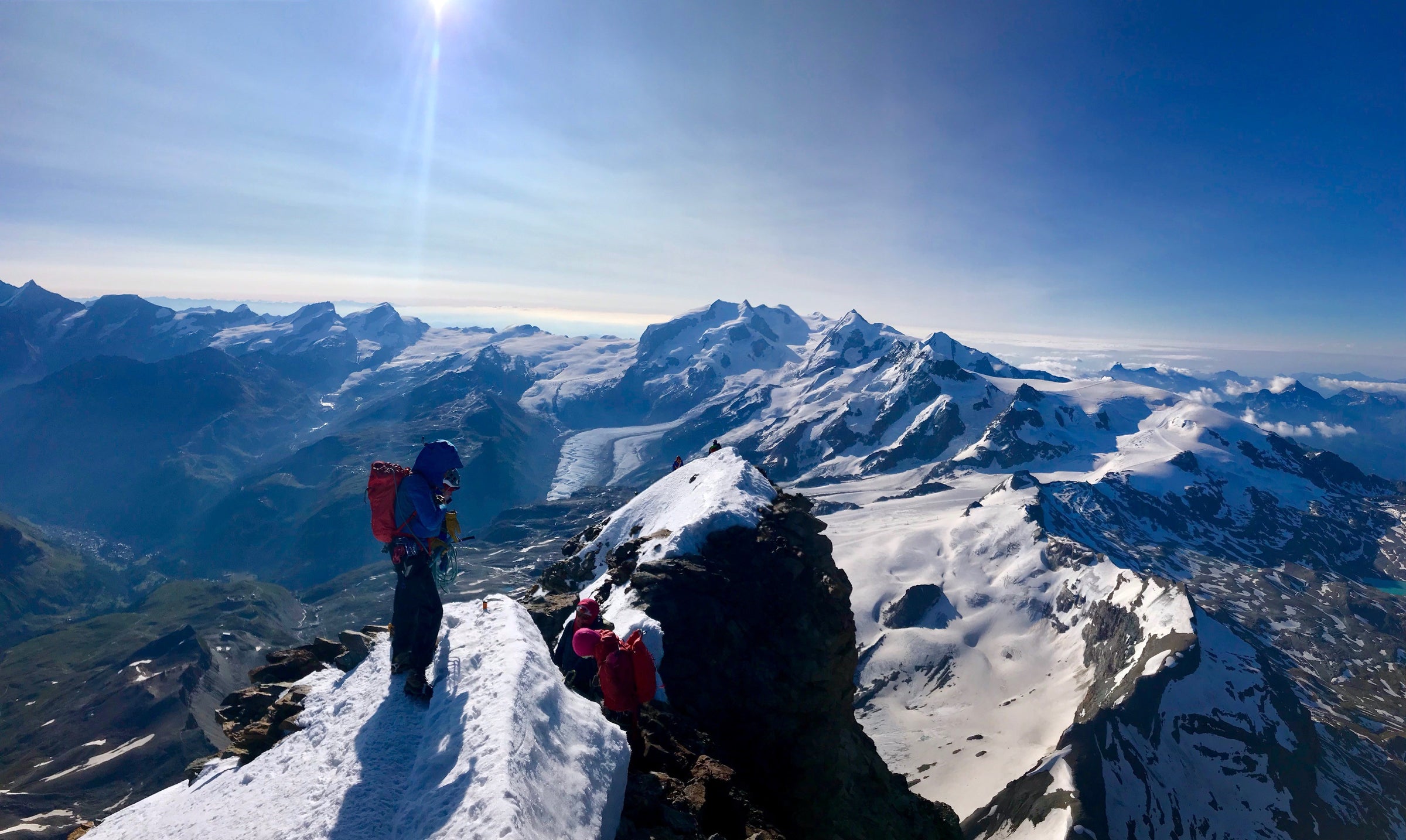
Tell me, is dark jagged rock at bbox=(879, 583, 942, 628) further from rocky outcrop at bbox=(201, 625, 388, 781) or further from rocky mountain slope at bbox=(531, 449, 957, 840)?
rocky outcrop at bbox=(201, 625, 388, 781)

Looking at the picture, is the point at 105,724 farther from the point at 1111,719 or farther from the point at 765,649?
the point at 1111,719

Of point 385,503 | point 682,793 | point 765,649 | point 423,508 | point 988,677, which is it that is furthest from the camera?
point 988,677

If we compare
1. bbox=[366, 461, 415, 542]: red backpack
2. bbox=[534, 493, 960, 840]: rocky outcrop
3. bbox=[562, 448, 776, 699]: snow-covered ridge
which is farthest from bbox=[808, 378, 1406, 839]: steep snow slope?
bbox=[366, 461, 415, 542]: red backpack

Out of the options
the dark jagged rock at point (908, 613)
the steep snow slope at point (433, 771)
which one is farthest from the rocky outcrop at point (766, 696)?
the dark jagged rock at point (908, 613)

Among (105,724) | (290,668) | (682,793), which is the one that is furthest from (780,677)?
(105,724)

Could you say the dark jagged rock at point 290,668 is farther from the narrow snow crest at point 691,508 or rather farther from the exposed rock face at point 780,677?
the narrow snow crest at point 691,508

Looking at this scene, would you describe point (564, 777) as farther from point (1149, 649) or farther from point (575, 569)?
point (1149, 649)

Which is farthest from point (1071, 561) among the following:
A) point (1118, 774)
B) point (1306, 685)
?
point (1118, 774)

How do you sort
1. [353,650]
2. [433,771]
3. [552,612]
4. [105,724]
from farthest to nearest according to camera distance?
[105,724] → [552,612] → [353,650] → [433,771]
